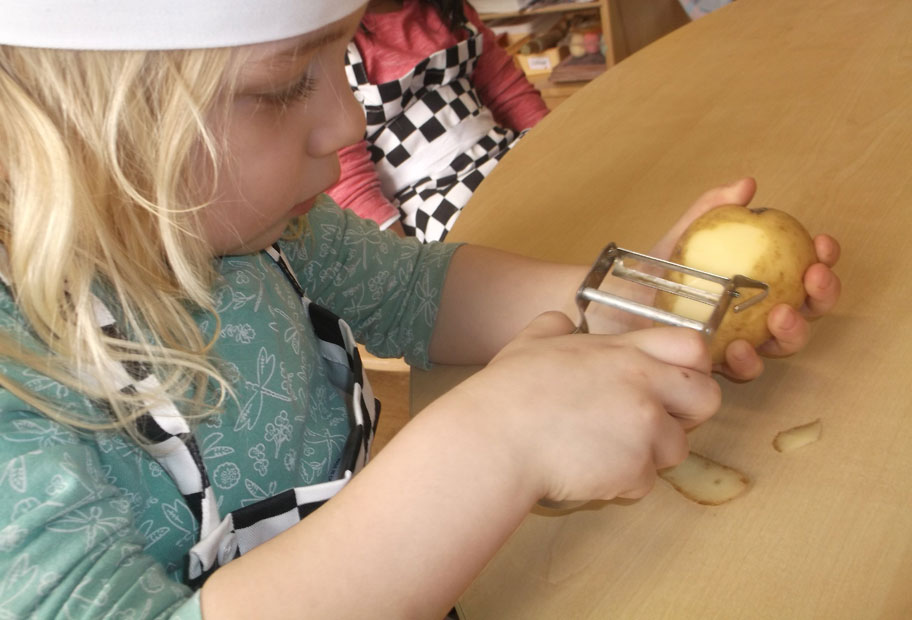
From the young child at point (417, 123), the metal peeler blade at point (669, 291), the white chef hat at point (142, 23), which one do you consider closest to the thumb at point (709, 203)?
the metal peeler blade at point (669, 291)

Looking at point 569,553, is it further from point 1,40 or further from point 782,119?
point 782,119

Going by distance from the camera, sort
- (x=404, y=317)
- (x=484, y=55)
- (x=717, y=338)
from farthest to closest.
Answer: (x=484, y=55) < (x=404, y=317) < (x=717, y=338)

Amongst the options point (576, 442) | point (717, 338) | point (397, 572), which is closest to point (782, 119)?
point (717, 338)

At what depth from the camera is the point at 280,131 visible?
53 cm

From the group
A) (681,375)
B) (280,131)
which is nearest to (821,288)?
(681,375)

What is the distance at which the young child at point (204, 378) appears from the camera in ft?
1.50

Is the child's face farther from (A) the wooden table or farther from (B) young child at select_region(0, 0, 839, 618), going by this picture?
(A) the wooden table

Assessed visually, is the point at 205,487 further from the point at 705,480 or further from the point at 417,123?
the point at 417,123

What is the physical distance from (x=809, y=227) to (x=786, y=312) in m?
0.17

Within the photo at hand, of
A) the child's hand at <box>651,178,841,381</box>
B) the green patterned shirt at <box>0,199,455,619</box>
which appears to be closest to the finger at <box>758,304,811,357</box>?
the child's hand at <box>651,178,841,381</box>

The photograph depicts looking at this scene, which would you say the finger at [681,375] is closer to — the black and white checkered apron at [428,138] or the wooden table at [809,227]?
the wooden table at [809,227]

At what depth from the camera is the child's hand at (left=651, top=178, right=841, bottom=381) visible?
0.54 metres

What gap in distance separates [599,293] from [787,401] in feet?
0.47

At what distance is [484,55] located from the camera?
1426 mm
